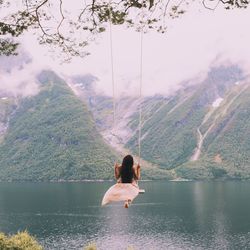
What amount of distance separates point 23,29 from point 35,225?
9800 centimetres

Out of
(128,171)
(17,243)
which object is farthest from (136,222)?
(128,171)

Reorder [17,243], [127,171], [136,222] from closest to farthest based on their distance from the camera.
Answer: [127,171] → [17,243] → [136,222]

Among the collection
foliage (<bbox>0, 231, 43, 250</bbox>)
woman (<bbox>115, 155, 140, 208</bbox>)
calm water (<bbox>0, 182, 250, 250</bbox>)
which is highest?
woman (<bbox>115, 155, 140, 208</bbox>)

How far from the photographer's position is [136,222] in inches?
4304

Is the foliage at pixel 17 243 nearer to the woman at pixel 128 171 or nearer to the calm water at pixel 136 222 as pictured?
the calm water at pixel 136 222

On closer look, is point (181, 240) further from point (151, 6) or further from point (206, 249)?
point (151, 6)

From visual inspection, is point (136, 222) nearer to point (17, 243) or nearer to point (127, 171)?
point (17, 243)

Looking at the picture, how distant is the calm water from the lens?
A: 86.7 meters

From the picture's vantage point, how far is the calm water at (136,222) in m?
86.7

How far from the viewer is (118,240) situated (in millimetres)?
90000

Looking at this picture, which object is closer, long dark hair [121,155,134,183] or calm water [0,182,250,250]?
long dark hair [121,155,134,183]

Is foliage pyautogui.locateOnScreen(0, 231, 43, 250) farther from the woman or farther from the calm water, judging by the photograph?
the woman

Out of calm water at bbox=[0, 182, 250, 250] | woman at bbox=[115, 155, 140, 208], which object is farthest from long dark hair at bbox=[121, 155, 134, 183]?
calm water at bbox=[0, 182, 250, 250]

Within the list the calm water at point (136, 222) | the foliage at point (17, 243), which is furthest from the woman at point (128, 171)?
the calm water at point (136, 222)
